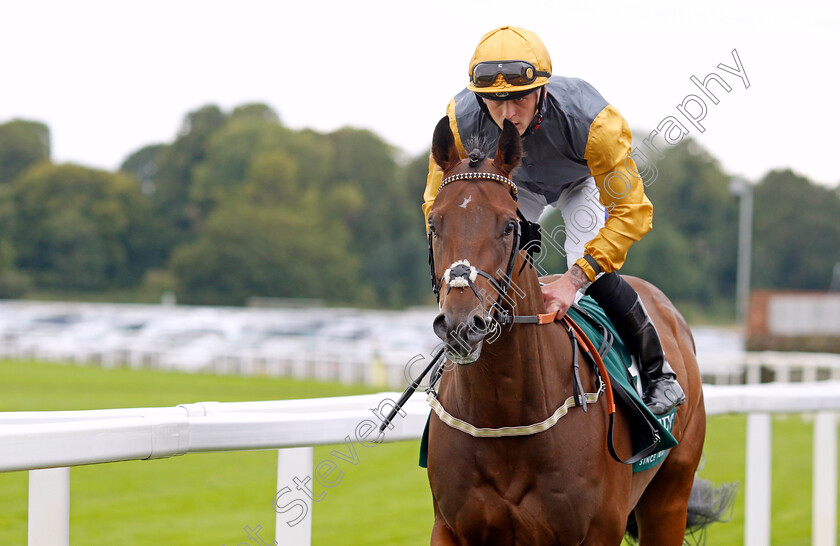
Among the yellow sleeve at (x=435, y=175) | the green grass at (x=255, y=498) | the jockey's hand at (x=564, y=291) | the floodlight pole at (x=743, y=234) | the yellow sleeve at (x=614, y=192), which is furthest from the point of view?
the floodlight pole at (x=743, y=234)

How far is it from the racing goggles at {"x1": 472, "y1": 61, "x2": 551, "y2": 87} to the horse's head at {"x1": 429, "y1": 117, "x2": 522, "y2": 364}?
9.6 inches

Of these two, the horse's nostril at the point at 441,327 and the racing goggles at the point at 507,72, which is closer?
the horse's nostril at the point at 441,327

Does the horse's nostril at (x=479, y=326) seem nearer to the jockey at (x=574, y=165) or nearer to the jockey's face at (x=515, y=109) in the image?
the jockey at (x=574, y=165)

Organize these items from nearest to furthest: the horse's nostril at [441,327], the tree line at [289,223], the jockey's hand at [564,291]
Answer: the horse's nostril at [441,327]
the jockey's hand at [564,291]
the tree line at [289,223]

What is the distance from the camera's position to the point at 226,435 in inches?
109

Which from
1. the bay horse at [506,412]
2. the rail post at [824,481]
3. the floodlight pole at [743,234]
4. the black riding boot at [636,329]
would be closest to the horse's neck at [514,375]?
the bay horse at [506,412]

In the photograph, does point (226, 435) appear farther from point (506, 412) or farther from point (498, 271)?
point (498, 271)

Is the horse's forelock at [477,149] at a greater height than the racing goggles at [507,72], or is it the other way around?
the racing goggles at [507,72]

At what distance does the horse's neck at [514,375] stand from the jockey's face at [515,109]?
527mm

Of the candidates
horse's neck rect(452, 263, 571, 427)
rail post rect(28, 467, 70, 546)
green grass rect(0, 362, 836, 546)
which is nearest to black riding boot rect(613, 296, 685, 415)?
horse's neck rect(452, 263, 571, 427)

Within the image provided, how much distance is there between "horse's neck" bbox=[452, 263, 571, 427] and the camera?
2.68 metres

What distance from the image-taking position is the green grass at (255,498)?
5812mm

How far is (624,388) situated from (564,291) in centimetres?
42

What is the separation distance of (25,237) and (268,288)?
42.0 ft
